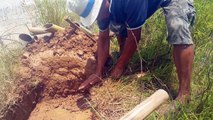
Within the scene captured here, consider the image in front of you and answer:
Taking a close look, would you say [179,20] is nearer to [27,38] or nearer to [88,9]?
[88,9]

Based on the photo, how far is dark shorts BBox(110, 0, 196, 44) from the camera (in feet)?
8.94

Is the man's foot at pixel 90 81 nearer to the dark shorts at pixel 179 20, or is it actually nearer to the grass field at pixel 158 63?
the grass field at pixel 158 63

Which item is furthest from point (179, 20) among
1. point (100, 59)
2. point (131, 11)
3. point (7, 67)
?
point (7, 67)

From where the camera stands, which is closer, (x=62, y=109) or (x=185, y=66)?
(x=185, y=66)

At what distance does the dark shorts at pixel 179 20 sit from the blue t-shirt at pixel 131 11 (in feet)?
0.41

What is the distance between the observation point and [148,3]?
2.95 m

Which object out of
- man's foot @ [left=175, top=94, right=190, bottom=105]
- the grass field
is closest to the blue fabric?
the grass field

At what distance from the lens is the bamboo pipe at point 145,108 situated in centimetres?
213

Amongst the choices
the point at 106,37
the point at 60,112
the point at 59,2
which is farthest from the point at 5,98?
the point at 59,2

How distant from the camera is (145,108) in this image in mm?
2199

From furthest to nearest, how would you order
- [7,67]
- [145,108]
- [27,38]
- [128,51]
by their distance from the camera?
[27,38] → [7,67] → [128,51] → [145,108]

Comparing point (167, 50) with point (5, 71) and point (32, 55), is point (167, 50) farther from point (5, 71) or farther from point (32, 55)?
point (5, 71)

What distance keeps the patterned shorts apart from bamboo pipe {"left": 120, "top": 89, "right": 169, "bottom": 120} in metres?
0.64

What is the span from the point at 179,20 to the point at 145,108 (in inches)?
38.4
